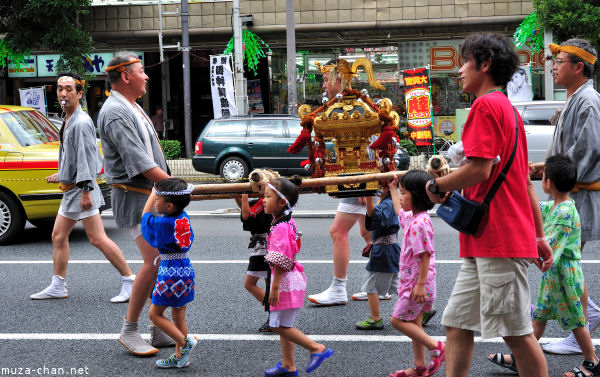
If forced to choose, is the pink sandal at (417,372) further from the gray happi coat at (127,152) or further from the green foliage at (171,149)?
the green foliage at (171,149)

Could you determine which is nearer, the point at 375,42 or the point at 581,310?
the point at 581,310

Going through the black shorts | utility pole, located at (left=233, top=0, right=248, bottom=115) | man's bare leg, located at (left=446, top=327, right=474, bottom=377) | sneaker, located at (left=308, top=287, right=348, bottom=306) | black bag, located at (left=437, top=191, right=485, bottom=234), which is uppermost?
utility pole, located at (left=233, top=0, right=248, bottom=115)

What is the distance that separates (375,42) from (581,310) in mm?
18242

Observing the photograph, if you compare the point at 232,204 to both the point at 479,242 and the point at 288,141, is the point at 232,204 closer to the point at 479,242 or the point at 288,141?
the point at 288,141

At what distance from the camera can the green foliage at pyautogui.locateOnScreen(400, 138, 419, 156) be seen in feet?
60.1

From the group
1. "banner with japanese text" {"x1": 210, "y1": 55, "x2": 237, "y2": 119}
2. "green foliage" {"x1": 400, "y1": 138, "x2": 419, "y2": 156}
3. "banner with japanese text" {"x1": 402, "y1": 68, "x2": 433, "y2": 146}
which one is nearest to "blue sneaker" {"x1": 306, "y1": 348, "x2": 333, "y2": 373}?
"banner with japanese text" {"x1": 402, "y1": 68, "x2": 433, "y2": 146}

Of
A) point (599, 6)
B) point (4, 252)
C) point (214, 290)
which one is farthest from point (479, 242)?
point (599, 6)

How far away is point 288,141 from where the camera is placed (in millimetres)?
16422

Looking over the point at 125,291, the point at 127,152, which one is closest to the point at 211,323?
the point at 125,291

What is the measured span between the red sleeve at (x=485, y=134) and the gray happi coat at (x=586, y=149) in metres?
1.70

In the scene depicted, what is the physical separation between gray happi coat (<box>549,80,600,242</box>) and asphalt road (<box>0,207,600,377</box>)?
0.90 meters

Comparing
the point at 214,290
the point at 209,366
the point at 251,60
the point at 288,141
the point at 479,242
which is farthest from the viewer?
the point at 251,60

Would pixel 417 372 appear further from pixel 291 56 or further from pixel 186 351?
pixel 291 56

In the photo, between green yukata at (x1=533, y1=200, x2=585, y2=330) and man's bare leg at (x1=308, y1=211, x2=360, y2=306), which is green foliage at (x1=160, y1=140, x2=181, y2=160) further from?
green yukata at (x1=533, y1=200, x2=585, y2=330)
